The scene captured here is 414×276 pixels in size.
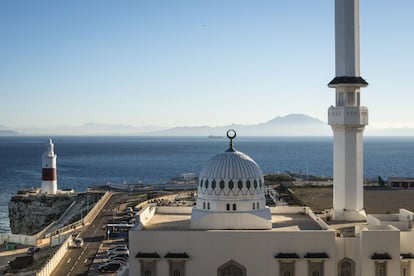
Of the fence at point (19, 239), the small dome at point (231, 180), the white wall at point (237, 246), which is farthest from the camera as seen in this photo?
the fence at point (19, 239)

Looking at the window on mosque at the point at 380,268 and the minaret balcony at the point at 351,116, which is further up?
the minaret balcony at the point at 351,116

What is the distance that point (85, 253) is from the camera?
4119cm

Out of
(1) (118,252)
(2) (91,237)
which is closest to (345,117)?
(1) (118,252)

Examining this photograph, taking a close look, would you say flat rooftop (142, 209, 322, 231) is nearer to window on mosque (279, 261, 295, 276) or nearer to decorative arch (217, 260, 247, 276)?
Result: window on mosque (279, 261, 295, 276)

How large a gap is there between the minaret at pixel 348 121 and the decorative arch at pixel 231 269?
965 centimetres

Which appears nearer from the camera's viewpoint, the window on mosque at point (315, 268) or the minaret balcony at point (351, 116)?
the window on mosque at point (315, 268)

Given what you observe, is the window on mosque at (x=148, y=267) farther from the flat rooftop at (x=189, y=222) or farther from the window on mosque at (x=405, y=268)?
the window on mosque at (x=405, y=268)

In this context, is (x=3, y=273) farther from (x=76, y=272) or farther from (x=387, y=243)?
(x=387, y=243)

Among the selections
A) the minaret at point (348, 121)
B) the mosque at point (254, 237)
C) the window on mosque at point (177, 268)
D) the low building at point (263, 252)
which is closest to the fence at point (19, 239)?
the mosque at point (254, 237)

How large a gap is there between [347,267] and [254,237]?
16.0 feet

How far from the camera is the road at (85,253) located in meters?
36.4

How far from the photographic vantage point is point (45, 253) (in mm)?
44375

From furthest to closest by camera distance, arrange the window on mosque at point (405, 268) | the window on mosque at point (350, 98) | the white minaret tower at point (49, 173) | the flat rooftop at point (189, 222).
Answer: the white minaret tower at point (49, 173), the window on mosque at point (350, 98), the flat rooftop at point (189, 222), the window on mosque at point (405, 268)

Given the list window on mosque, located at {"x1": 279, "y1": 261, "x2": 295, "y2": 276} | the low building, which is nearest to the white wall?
the low building
